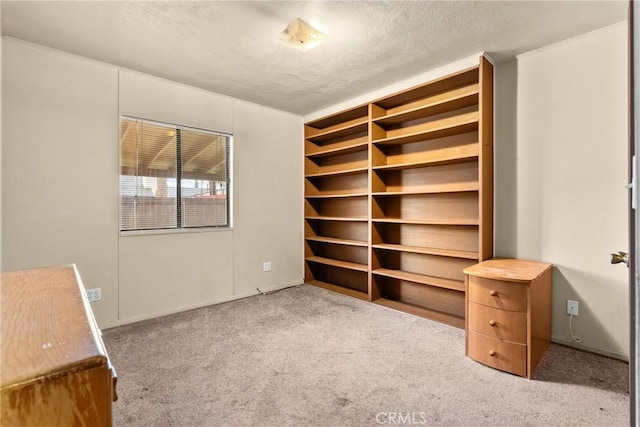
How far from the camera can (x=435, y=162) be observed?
9.87 ft

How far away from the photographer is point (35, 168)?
8.14 feet

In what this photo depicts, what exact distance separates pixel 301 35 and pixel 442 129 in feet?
5.08

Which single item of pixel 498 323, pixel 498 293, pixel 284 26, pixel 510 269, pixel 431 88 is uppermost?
pixel 284 26

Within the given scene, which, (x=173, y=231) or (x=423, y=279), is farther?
(x=173, y=231)

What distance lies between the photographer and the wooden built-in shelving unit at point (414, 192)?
2816mm

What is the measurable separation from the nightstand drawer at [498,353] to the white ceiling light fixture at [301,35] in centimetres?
241

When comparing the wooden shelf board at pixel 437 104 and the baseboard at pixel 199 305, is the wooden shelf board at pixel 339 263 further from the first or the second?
the wooden shelf board at pixel 437 104

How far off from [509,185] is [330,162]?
234 cm

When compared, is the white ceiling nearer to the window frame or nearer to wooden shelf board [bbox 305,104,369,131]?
the window frame

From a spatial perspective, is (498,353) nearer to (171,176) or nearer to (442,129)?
(442,129)

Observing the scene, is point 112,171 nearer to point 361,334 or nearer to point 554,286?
point 361,334

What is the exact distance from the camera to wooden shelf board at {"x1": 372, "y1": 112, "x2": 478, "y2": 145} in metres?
2.82

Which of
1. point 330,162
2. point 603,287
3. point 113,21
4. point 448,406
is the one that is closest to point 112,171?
point 113,21

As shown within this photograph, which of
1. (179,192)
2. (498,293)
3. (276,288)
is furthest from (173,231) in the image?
(498,293)
